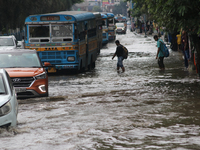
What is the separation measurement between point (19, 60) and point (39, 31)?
656 centimetres

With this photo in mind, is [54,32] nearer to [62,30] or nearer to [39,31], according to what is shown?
[62,30]

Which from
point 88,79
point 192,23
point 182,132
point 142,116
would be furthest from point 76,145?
point 88,79

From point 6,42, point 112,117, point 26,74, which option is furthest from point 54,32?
point 112,117

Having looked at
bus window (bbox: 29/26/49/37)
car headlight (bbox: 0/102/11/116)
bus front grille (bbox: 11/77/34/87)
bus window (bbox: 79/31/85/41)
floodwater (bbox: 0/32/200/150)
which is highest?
bus window (bbox: 29/26/49/37)

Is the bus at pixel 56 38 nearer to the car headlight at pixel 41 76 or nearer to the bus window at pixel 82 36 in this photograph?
the bus window at pixel 82 36

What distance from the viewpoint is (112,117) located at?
399 inches

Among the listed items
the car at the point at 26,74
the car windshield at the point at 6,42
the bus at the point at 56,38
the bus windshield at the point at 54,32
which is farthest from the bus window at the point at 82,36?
the car at the point at 26,74

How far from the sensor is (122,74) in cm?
2039

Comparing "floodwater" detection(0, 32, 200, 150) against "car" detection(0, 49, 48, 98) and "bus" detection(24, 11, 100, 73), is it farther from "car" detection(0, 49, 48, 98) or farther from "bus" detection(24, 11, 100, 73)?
"bus" detection(24, 11, 100, 73)

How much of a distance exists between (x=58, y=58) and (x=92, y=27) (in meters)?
4.81

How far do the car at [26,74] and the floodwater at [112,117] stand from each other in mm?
322

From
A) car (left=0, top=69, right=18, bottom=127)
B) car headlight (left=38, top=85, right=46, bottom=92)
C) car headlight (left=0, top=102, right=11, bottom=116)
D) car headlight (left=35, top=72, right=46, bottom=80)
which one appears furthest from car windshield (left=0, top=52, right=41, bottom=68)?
car headlight (left=0, top=102, right=11, bottom=116)

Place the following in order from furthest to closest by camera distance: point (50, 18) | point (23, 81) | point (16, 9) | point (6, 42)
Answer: point (16, 9)
point (6, 42)
point (50, 18)
point (23, 81)

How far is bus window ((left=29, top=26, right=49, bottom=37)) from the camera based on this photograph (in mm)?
20297
